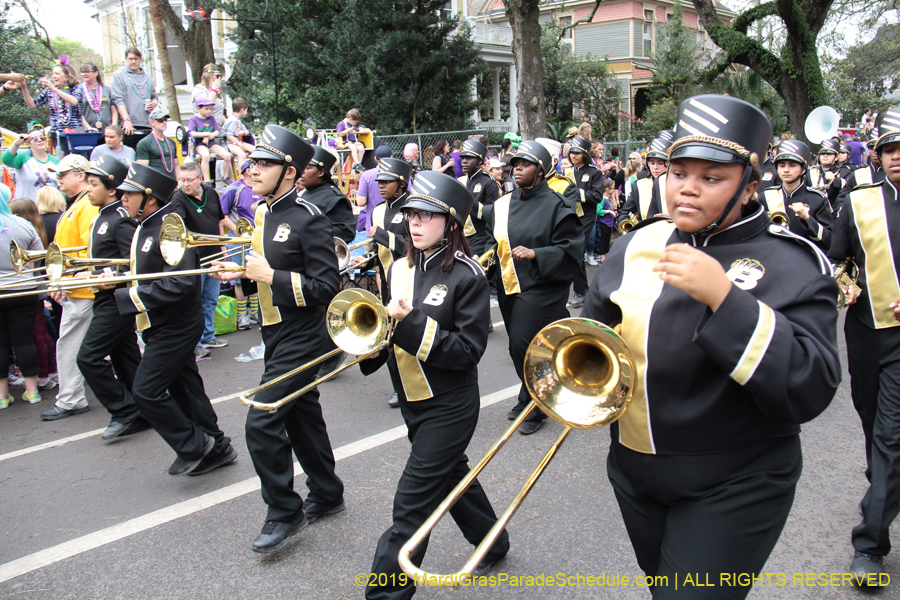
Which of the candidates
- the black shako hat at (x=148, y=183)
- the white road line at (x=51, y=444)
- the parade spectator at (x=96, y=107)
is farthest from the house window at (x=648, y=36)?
the white road line at (x=51, y=444)

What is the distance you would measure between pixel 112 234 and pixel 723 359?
485cm

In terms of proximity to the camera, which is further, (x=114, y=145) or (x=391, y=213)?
(x=114, y=145)

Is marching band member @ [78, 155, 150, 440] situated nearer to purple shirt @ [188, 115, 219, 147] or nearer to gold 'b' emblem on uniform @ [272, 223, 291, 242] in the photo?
gold 'b' emblem on uniform @ [272, 223, 291, 242]

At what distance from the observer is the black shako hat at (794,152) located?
6734 millimetres

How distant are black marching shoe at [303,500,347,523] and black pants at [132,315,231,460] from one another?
1.06m

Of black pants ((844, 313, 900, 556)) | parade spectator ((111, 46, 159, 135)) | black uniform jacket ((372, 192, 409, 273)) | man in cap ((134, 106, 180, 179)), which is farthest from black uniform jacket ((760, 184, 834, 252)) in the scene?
parade spectator ((111, 46, 159, 135))

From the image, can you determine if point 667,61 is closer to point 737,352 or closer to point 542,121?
point 542,121

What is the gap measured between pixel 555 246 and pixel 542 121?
12.5 m

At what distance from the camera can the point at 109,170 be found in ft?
17.6

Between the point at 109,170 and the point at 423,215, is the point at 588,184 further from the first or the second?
the point at 423,215

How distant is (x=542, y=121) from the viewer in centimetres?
1691

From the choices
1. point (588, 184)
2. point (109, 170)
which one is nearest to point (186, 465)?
point (109, 170)

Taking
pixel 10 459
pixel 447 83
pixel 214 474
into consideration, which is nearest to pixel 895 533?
pixel 214 474

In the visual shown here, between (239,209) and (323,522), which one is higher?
(239,209)
